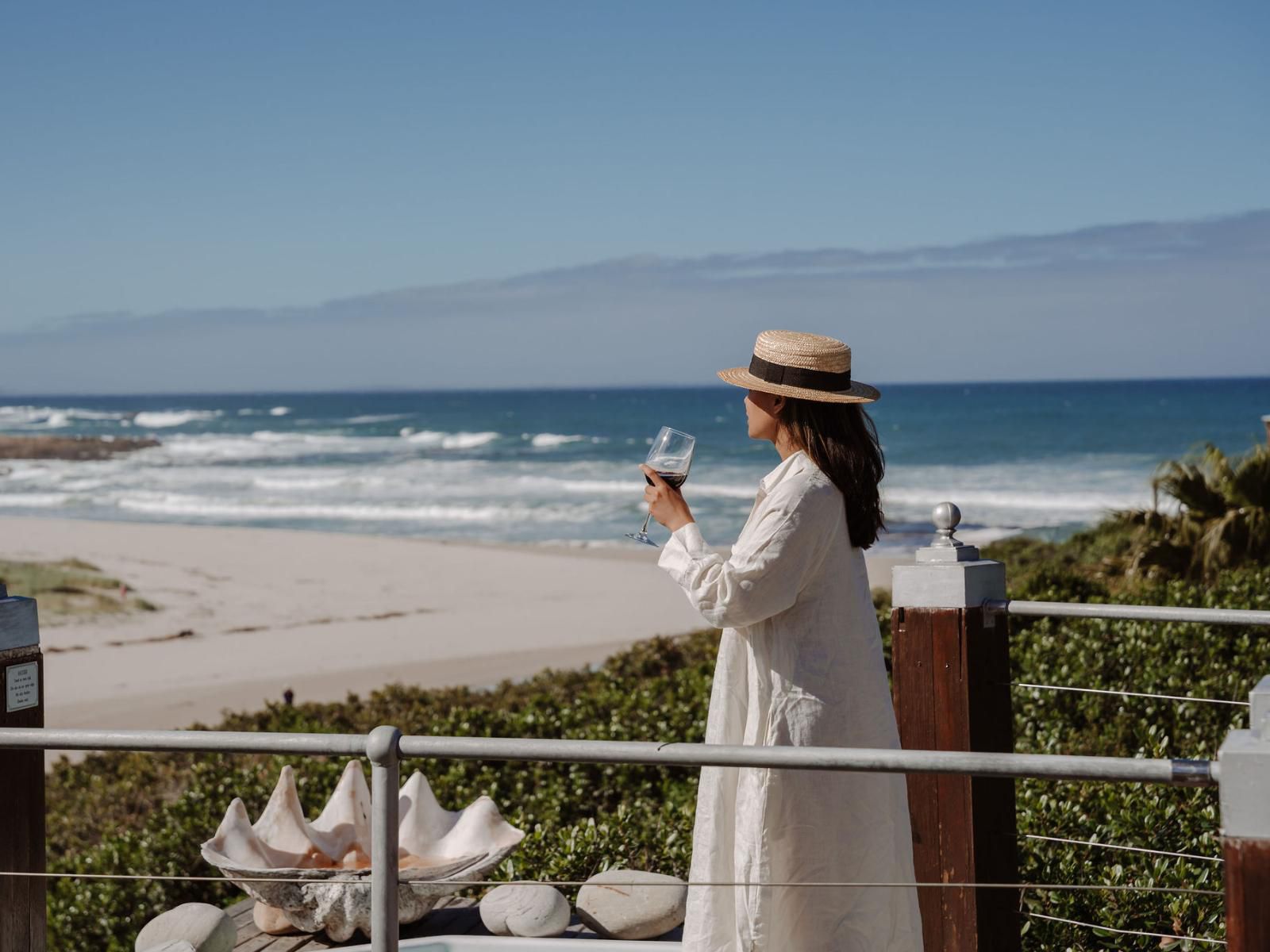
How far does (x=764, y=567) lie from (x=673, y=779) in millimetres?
3764

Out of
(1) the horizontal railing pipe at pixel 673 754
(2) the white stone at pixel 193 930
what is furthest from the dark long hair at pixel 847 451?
(2) the white stone at pixel 193 930

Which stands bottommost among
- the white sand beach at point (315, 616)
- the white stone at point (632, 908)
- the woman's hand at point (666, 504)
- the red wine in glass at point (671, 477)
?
the white sand beach at point (315, 616)

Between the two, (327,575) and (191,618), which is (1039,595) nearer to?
(191,618)

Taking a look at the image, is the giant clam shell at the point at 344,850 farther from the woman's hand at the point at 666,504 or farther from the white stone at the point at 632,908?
the woman's hand at the point at 666,504

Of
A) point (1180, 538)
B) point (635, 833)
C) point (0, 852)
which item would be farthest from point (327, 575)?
point (0, 852)

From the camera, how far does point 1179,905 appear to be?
3664mm

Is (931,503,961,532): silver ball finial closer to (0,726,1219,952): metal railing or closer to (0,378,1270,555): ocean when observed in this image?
(0,726,1219,952): metal railing

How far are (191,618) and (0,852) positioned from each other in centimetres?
1574

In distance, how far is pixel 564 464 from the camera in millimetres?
47562

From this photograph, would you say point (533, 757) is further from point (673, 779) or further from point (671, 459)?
point (673, 779)

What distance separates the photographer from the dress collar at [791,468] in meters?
2.78

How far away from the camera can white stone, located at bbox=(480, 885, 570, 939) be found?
4.14 m

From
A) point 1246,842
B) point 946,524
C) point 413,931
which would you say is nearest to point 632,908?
point 413,931

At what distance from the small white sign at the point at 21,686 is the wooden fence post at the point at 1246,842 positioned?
2.42 meters
